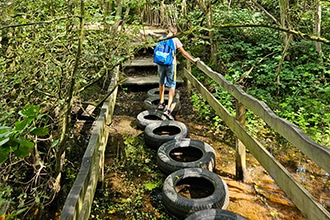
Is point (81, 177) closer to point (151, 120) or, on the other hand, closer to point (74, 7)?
point (74, 7)

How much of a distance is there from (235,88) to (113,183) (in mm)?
2110

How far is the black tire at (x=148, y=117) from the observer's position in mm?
5613

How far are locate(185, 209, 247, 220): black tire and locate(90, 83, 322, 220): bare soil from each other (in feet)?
1.42

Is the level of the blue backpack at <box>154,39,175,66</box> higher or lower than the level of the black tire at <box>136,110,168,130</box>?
higher

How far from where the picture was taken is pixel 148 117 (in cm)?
602

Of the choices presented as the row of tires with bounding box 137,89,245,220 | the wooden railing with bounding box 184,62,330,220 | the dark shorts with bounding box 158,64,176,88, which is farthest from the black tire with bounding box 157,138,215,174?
the dark shorts with bounding box 158,64,176,88

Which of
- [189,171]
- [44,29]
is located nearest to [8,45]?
[44,29]

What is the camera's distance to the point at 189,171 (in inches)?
148

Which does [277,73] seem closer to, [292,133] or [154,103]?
[154,103]

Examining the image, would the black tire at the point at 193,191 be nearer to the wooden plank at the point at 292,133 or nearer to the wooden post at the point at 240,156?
the wooden post at the point at 240,156

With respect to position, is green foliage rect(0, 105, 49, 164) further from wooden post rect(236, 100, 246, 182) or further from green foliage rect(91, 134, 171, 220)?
wooden post rect(236, 100, 246, 182)

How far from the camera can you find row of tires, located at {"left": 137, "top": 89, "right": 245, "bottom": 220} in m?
3.18

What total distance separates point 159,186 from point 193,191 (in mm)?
464

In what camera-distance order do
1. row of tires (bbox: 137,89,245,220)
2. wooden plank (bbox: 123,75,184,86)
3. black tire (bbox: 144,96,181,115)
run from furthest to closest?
wooden plank (bbox: 123,75,184,86)
black tire (bbox: 144,96,181,115)
row of tires (bbox: 137,89,245,220)
